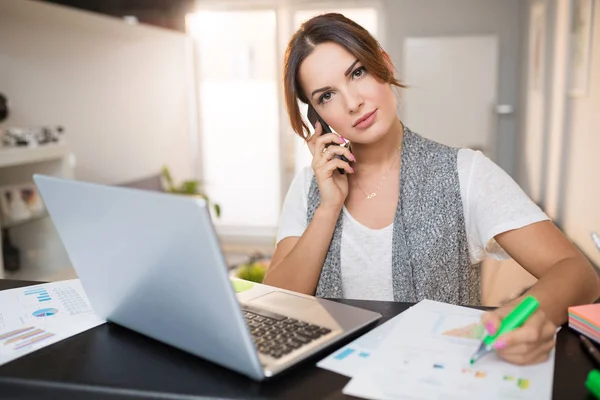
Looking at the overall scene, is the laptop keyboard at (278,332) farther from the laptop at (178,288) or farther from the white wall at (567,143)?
the white wall at (567,143)

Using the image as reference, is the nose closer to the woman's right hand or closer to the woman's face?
the woman's face

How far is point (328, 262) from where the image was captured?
4.31ft

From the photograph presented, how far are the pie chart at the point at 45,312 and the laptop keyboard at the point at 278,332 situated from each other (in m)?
0.31

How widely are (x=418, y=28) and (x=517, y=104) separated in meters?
1.11

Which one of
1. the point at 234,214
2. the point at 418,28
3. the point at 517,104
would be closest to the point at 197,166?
the point at 234,214

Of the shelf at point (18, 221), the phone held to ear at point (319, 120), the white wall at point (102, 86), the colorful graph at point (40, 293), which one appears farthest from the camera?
the white wall at point (102, 86)

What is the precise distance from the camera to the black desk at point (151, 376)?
0.62 m

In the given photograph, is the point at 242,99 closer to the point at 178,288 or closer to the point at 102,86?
the point at 102,86

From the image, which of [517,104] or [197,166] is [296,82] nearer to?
[517,104]

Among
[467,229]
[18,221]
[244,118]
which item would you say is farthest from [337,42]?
[244,118]

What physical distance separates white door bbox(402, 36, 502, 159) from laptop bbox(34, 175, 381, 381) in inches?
177

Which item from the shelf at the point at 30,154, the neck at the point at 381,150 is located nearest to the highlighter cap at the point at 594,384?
the neck at the point at 381,150

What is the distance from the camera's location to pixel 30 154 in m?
3.18

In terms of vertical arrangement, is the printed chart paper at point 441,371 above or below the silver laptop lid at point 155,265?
below
